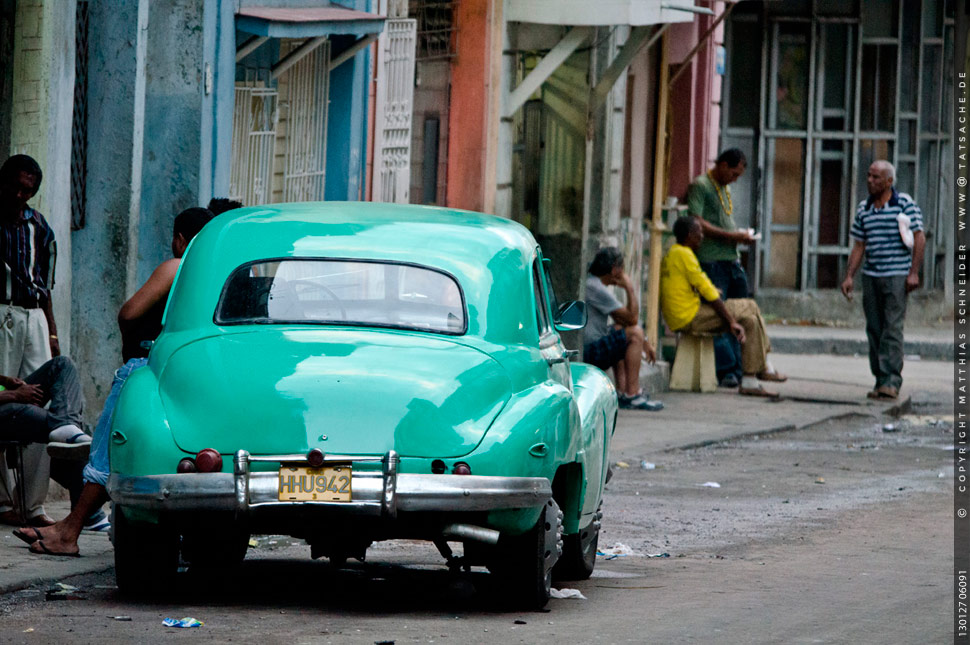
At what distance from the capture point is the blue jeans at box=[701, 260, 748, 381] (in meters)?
19.2

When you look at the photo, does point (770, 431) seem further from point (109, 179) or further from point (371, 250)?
point (371, 250)

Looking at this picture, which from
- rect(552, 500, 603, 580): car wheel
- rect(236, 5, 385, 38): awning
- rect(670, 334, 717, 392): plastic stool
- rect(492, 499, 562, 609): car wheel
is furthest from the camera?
rect(670, 334, 717, 392): plastic stool

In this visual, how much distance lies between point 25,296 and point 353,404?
3.27 meters

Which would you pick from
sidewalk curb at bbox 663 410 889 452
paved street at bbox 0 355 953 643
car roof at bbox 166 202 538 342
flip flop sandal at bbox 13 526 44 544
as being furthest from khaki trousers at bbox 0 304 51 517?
sidewalk curb at bbox 663 410 889 452

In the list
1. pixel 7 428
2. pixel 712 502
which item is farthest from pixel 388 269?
pixel 712 502

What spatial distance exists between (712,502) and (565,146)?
7212 millimetres

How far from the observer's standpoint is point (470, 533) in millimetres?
7387

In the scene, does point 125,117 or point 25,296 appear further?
point 125,117

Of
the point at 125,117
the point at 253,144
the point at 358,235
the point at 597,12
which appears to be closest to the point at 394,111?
the point at 597,12

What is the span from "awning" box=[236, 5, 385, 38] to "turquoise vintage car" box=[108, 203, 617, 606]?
4.80 metres

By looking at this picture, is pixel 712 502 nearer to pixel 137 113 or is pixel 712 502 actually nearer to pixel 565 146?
pixel 137 113

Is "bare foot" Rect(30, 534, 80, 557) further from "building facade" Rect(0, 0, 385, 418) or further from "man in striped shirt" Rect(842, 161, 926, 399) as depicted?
"man in striped shirt" Rect(842, 161, 926, 399)

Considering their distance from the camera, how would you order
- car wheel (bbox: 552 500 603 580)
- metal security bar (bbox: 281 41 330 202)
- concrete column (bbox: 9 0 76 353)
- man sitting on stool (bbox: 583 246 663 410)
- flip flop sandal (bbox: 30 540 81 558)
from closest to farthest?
car wheel (bbox: 552 500 603 580), flip flop sandal (bbox: 30 540 81 558), concrete column (bbox: 9 0 76 353), metal security bar (bbox: 281 41 330 202), man sitting on stool (bbox: 583 246 663 410)

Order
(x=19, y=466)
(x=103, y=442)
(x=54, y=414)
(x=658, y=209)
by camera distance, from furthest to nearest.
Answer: (x=658, y=209) < (x=19, y=466) < (x=54, y=414) < (x=103, y=442)
